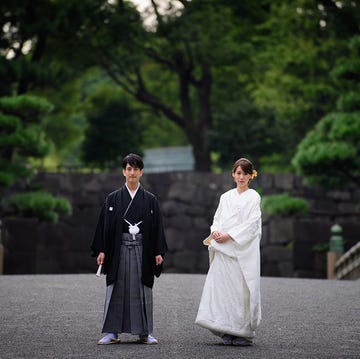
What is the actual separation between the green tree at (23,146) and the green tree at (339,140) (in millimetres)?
5780

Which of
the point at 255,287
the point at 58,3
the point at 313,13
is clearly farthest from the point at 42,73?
the point at 255,287

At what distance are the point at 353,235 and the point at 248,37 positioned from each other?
890 cm

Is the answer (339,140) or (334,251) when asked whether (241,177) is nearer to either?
(339,140)

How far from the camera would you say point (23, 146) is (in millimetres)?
21656

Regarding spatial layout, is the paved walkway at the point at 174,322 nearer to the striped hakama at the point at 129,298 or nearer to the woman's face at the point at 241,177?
the striped hakama at the point at 129,298

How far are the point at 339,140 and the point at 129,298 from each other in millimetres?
12512

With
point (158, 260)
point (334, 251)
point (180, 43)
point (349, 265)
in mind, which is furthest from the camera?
point (180, 43)

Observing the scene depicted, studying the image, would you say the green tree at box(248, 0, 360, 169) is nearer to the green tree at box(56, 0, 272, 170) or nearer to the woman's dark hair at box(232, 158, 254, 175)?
the green tree at box(56, 0, 272, 170)

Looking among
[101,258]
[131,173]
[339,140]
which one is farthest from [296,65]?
[101,258]

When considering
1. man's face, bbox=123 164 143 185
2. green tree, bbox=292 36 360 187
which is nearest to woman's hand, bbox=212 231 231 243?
man's face, bbox=123 164 143 185

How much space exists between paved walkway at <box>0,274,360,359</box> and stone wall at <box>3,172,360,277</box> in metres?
10.4

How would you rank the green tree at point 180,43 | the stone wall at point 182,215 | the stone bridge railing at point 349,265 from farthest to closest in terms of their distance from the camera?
the green tree at point 180,43, the stone wall at point 182,215, the stone bridge railing at point 349,265

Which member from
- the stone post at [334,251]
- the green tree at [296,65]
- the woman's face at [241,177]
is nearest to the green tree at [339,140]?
the stone post at [334,251]

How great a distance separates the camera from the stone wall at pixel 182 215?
83.7 ft
